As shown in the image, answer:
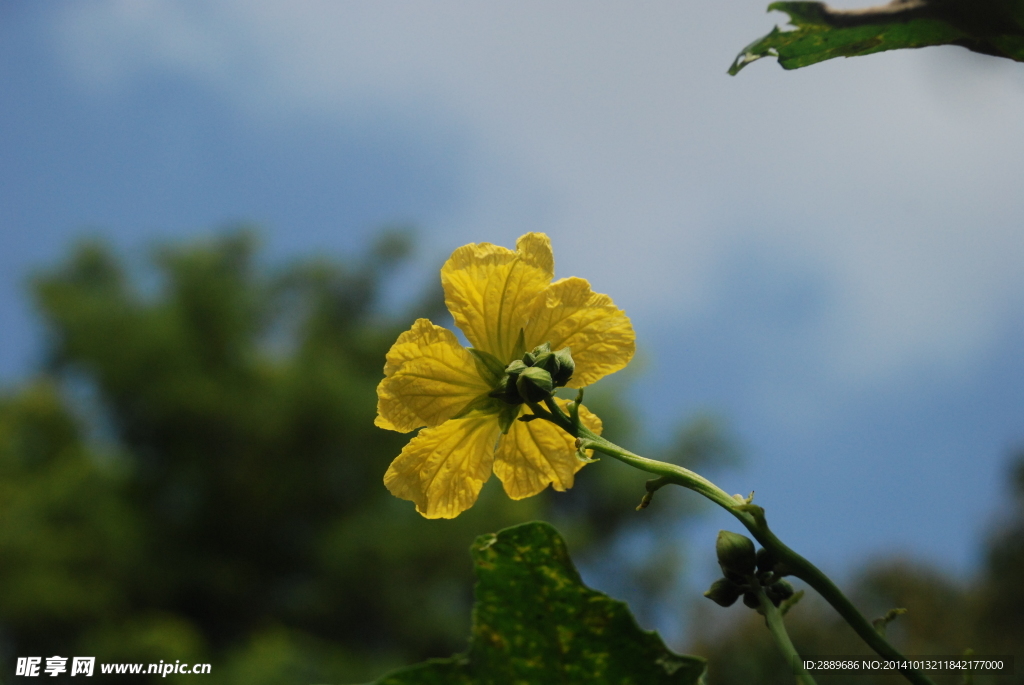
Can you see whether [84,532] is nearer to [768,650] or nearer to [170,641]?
[170,641]

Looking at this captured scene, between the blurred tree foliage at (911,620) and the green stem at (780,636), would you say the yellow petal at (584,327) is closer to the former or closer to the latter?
the green stem at (780,636)

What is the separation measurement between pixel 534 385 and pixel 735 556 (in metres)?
0.17

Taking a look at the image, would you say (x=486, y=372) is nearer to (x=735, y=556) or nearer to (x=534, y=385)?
(x=534, y=385)

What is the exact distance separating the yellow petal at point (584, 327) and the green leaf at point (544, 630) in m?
0.23

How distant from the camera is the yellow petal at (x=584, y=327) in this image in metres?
0.58

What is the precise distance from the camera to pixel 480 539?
14.4 inches

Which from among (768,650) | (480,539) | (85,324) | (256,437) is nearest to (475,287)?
(480,539)

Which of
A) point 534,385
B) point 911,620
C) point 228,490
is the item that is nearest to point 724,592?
point 534,385

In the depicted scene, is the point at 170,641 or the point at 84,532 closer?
the point at 170,641

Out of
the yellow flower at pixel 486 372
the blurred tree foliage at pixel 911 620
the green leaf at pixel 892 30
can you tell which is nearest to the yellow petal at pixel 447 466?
the yellow flower at pixel 486 372

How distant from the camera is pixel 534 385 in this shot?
51cm

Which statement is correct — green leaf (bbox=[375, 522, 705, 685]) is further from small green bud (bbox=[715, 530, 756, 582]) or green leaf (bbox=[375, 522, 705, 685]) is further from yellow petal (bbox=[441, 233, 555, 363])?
yellow petal (bbox=[441, 233, 555, 363])

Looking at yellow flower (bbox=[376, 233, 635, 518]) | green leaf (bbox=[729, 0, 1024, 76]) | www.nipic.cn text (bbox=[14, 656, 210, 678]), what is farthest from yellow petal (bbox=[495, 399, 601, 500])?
www.nipic.cn text (bbox=[14, 656, 210, 678])

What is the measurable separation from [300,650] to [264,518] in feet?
9.01
